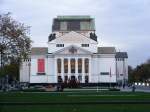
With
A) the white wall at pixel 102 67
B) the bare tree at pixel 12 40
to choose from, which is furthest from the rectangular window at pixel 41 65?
the bare tree at pixel 12 40

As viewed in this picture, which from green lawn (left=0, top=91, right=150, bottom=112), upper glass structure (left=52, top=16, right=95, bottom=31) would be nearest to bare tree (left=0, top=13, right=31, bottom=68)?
green lawn (left=0, top=91, right=150, bottom=112)

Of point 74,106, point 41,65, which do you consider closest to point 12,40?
point 74,106

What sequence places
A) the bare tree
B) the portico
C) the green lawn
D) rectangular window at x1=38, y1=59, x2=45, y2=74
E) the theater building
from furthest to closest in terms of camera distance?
rectangular window at x1=38, y1=59, x2=45, y2=74 → the portico → the theater building → the bare tree → the green lawn

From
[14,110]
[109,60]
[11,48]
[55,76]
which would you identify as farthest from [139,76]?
[14,110]

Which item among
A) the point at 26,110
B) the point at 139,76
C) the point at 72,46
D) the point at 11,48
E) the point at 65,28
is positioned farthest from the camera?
the point at 139,76

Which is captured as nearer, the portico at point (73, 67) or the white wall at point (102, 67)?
the white wall at point (102, 67)

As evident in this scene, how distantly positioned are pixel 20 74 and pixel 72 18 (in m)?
28.7

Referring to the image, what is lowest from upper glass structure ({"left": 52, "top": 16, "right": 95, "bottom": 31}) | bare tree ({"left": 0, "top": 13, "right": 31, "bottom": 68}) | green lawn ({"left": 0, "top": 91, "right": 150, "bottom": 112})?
green lawn ({"left": 0, "top": 91, "right": 150, "bottom": 112})

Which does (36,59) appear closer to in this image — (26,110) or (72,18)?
(72,18)

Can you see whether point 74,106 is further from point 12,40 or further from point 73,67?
A: point 73,67

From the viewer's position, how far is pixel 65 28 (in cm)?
17750

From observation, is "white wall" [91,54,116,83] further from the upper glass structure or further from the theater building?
the upper glass structure

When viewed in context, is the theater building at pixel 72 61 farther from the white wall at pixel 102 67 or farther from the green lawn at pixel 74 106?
the green lawn at pixel 74 106

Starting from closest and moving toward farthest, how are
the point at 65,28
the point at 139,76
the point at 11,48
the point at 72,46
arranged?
the point at 11,48 → the point at 72,46 → the point at 65,28 → the point at 139,76
